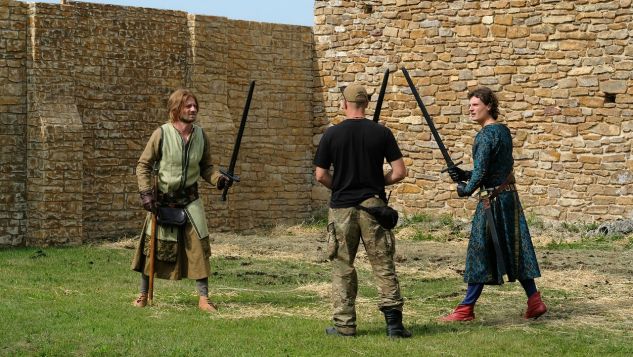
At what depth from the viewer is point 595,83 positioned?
16453 mm

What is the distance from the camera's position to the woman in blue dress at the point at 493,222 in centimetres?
932

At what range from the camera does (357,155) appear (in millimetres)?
8539

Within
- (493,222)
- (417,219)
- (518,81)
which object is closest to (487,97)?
(493,222)

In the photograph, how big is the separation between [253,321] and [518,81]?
8.77 meters

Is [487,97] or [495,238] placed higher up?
[487,97]

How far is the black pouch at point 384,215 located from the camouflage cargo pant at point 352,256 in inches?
1.3

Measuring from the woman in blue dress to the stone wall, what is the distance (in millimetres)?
7498

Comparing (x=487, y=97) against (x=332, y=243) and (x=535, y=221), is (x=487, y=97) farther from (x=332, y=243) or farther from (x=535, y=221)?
(x=535, y=221)

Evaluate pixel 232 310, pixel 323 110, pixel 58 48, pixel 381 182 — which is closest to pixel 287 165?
pixel 323 110

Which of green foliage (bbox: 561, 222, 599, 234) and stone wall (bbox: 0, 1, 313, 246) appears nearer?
stone wall (bbox: 0, 1, 313, 246)

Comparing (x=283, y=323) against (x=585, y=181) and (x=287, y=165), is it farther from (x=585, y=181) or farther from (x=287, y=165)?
(x=287, y=165)

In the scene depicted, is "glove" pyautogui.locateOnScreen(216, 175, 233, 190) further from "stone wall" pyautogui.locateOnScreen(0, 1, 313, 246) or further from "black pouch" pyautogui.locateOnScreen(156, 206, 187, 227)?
"stone wall" pyautogui.locateOnScreen(0, 1, 313, 246)

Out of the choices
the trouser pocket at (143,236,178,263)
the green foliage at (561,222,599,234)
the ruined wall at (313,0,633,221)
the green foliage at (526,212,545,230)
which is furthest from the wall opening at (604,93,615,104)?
the trouser pocket at (143,236,178,263)

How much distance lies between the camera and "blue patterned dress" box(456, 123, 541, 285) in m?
9.32
